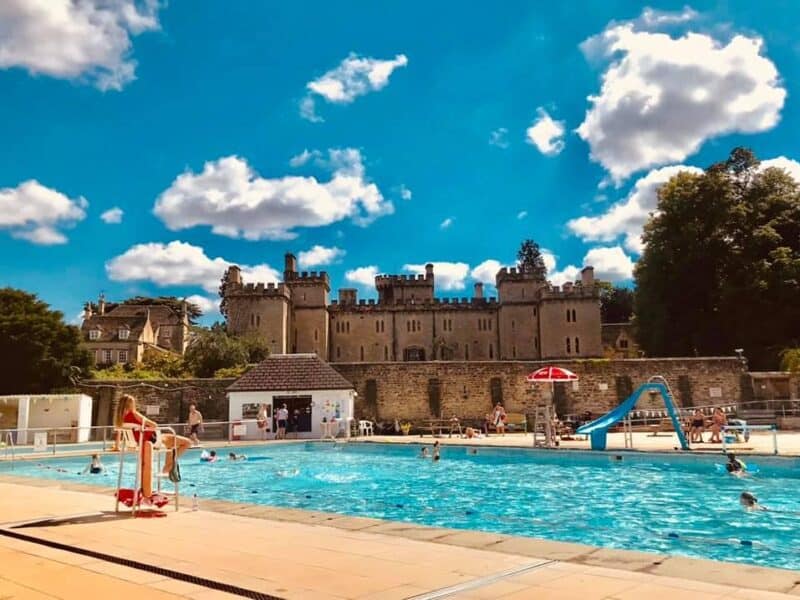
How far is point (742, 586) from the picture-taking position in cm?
419


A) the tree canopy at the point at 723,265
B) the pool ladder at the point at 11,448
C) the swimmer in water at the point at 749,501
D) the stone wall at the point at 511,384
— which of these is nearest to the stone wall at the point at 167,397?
the stone wall at the point at 511,384

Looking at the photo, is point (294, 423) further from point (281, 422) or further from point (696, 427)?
point (696, 427)

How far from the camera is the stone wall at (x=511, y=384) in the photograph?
3028 centimetres

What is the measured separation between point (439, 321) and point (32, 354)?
3187cm

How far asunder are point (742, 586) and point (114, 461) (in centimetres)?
1851

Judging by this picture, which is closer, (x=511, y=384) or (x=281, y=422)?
(x=281, y=422)

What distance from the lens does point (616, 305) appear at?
73000 mm

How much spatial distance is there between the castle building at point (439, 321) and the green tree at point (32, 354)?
756 inches

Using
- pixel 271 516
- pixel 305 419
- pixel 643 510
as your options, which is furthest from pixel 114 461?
pixel 643 510

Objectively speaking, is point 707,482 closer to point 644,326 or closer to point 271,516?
point 271,516

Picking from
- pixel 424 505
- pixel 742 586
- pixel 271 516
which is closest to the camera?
pixel 742 586

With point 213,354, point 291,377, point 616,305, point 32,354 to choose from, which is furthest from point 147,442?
point 616,305

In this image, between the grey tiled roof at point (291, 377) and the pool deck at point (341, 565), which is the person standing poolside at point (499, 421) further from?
the pool deck at point (341, 565)

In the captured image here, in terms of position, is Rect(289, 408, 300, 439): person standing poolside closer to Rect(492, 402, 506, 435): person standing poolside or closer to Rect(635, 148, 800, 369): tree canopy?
Rect(492, 402, 506, 435): person standing poolside
